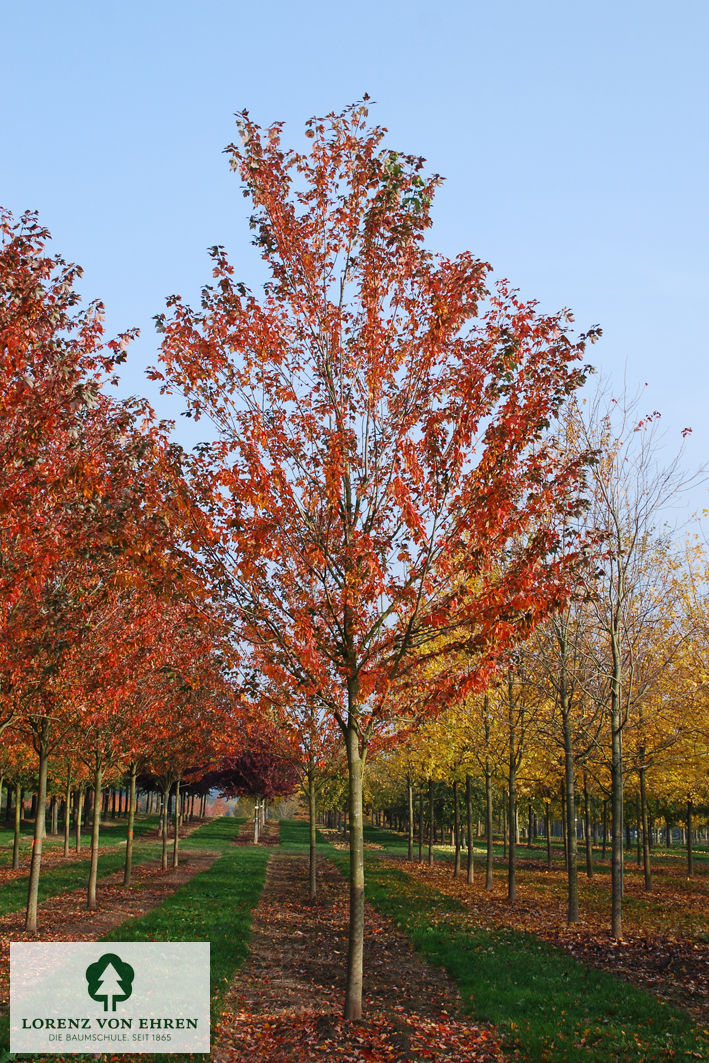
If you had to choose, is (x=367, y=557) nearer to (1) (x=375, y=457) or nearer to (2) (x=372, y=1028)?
(1) (x=375, y=457)

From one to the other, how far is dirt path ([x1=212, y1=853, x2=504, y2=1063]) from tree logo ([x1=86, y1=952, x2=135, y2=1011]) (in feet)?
4.26

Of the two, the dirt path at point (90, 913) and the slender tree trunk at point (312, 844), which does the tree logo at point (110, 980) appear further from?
the slender tree trunk at point (312, 844)

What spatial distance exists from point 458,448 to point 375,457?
116 centimetres

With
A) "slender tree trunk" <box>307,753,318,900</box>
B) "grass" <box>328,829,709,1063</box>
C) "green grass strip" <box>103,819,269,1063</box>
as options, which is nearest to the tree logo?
"green grass strip" <box>103,819,269,1063</box>

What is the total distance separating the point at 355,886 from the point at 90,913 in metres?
11.3

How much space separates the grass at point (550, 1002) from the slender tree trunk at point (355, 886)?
1.74 meters

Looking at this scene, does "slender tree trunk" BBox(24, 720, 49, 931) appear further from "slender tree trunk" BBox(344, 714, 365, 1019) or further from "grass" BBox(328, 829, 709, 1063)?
"slender tree trunk" BBox(344, 714, 365, 1019)

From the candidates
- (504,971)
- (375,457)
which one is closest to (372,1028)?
(504,971)

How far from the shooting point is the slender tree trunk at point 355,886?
8.60 m

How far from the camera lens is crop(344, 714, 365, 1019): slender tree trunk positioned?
860cm

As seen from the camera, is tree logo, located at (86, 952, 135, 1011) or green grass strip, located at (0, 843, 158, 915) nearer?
tree logo, located at (86, 952, 135, 1011)

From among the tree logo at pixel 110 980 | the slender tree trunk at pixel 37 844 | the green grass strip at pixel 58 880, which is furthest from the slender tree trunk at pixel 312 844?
the tree logo at pixel 110 980

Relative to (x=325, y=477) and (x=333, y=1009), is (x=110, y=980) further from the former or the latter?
(x=325, y=477)

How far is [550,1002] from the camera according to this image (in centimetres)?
944
